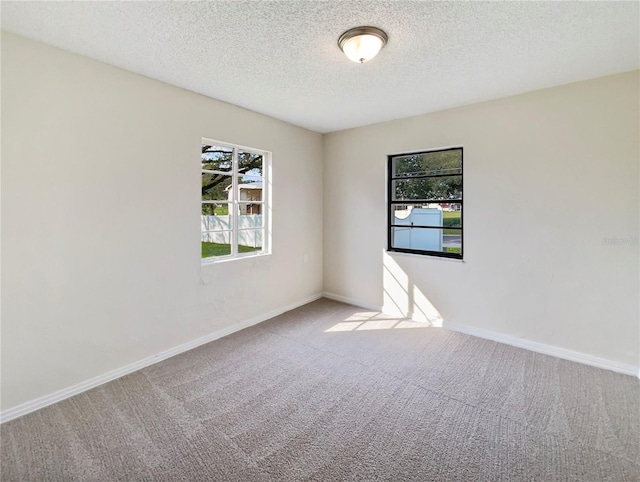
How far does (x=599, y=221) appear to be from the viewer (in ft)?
9.09

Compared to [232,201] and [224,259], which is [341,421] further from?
[232,201]

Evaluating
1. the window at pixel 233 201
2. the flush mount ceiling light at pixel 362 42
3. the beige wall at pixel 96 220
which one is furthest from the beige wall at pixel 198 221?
the flush mount ceiling light at pixel 362 42

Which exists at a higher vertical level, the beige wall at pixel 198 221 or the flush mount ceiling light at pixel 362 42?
the flush mount ceiling light at pixel 362 42

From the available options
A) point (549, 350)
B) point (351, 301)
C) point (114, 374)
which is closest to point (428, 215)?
point (351, 301)

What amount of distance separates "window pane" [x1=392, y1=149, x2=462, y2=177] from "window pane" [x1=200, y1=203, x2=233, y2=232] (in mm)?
2209

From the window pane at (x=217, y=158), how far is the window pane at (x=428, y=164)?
82.3 inches

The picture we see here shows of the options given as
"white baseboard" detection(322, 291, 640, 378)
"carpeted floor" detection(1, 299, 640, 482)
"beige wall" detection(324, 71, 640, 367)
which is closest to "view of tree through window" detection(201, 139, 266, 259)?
"carpeted floor" detection(1, 299, 640, 482)

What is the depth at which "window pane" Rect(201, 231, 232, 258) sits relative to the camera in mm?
3350

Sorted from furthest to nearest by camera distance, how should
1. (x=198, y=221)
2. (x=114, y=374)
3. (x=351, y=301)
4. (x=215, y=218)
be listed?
1. (x=351, y=301)
2. (x=215, y=218)
3. (x=198, y=221)
4. (x=114, y=374)

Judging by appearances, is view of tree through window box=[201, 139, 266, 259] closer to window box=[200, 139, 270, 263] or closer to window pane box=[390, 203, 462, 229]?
window box=[200, 139, 270, 263]

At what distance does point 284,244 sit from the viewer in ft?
13.7

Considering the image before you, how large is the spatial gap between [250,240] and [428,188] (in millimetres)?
2283

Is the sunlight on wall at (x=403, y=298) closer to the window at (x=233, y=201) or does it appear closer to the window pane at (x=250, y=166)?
the window at (x=233, y=201)

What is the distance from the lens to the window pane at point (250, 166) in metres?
3.70
